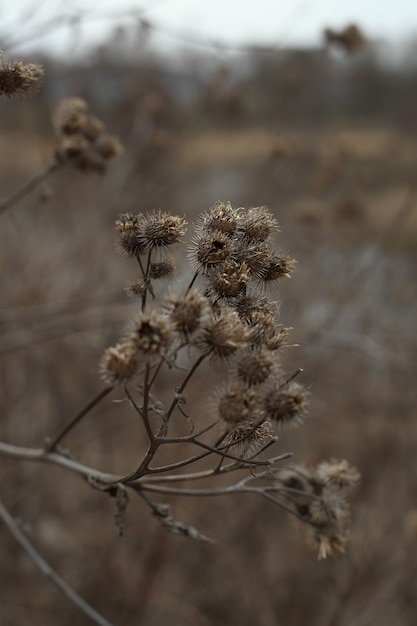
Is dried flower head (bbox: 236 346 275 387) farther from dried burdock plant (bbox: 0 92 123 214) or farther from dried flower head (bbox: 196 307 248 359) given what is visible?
dried burdock plant (bbox: 0 92 123 214)

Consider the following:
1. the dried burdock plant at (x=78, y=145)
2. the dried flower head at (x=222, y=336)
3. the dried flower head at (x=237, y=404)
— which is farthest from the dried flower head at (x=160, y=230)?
the dried burdock plant at (x=78, y=145)

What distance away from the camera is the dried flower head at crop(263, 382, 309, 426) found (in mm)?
1703

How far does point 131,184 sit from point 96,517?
345cm

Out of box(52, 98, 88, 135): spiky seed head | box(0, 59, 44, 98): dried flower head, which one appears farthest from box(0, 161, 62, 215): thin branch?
box(0, 59, 44, 98): dried flower head

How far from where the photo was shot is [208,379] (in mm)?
4828

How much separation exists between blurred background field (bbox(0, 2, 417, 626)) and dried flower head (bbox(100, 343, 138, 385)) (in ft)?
3.73

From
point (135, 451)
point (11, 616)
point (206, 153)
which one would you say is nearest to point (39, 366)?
point (135, 451)

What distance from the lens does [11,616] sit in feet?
14.2

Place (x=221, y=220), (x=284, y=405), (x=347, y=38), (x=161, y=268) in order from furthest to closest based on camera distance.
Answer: (x=347, y=38) → (x=161, y=268) → (x=221, y=220) → (x=284, y=405)

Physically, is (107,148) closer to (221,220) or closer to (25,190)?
(25,190)

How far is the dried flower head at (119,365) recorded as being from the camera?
160 cm

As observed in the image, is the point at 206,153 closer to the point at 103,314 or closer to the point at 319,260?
the point at 319,260

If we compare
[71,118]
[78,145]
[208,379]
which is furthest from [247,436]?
[208,379]

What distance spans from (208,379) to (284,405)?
314 cm
